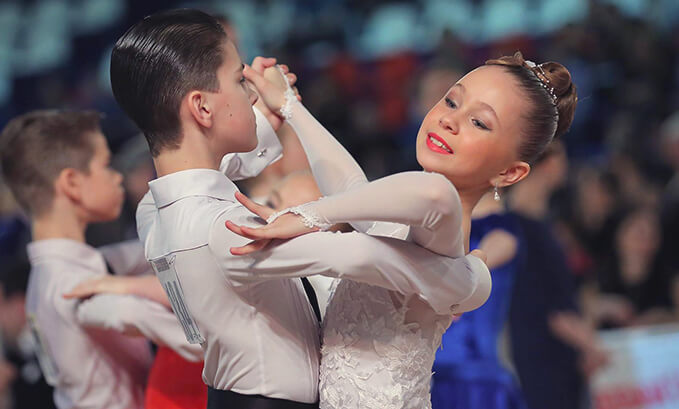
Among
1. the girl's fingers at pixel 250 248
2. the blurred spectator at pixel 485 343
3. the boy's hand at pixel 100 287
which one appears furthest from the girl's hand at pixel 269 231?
the blurred spectator at pixel 485 343

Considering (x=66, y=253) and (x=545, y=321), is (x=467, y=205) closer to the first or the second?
(x=66, y=253)

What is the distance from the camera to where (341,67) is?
314 inches

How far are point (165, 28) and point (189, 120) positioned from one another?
0.20 meters

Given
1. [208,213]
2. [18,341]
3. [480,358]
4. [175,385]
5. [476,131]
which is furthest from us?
[18,341]

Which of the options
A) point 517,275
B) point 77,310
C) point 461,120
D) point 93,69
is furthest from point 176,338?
point 93,69

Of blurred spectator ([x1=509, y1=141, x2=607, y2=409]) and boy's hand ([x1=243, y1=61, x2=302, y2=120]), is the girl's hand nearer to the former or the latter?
boy's hand ([x1=243, y1=61, x2=302, y2=120])

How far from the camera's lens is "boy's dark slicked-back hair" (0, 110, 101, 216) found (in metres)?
2.69

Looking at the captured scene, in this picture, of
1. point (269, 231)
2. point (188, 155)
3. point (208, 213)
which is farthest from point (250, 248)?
point (188, 155)

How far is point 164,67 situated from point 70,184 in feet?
3.57

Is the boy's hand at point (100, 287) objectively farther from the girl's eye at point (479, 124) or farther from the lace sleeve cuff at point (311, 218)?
the girl's eye at point (479, 124)

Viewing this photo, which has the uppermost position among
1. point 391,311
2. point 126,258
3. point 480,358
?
point 391,311

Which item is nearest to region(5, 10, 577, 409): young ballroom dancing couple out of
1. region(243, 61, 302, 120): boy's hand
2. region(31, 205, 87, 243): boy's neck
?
region(243, 61, 302, 120): boy's hand

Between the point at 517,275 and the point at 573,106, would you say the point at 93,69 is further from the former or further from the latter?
the point at 573,106

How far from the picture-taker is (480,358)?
333 centimetres
